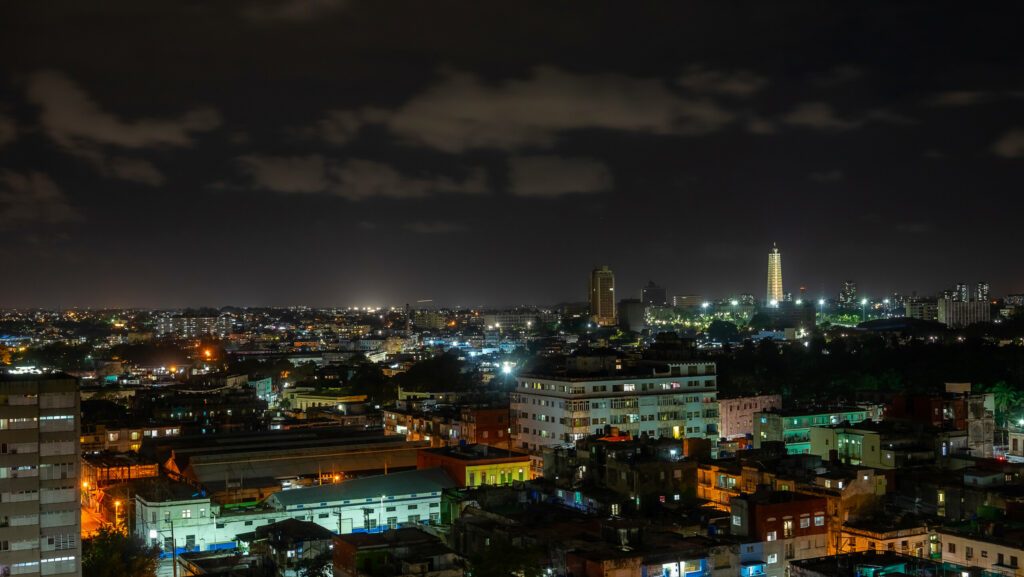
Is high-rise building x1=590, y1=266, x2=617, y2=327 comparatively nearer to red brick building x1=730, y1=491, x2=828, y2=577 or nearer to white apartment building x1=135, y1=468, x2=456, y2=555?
white apartment building x1=135, y1=468, x2=456, y2=555

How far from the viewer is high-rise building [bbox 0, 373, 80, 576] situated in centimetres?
1739

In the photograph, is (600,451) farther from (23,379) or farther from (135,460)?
(135,460)

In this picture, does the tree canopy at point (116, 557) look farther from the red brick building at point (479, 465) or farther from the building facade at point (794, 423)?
the building facade at point (794, 423)

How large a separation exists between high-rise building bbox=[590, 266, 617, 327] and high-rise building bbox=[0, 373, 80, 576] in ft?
437

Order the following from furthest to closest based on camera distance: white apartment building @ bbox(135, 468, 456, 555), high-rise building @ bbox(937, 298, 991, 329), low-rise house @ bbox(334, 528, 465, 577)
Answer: high-rise building @ bbox(937, 298, 991, 329)
white apartment building @ bbox(135, 468, 456, 555)
low-rise house @ bbox(334, 528, 465, 577)

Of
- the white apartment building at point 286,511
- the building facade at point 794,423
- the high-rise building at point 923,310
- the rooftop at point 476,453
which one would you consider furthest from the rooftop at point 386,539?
the high-rise building at point 923,310

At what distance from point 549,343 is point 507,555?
79317mm

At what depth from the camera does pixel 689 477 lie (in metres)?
22.6

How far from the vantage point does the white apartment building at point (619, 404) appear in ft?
105

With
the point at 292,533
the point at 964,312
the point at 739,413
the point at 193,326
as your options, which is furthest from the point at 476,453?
the point at 193,326

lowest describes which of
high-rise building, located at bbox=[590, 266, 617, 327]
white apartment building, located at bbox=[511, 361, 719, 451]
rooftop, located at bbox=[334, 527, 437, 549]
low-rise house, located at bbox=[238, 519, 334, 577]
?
low-rise house, located at bbox=[238, 519, 334, 577]

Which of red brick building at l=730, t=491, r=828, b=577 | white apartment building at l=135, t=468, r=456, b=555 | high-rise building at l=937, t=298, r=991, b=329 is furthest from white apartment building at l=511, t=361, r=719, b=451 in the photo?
high-rise building at l=937, t=298, r=991, b=329

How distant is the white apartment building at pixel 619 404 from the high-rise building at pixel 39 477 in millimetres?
16463

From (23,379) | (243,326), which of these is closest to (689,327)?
(243,326)
